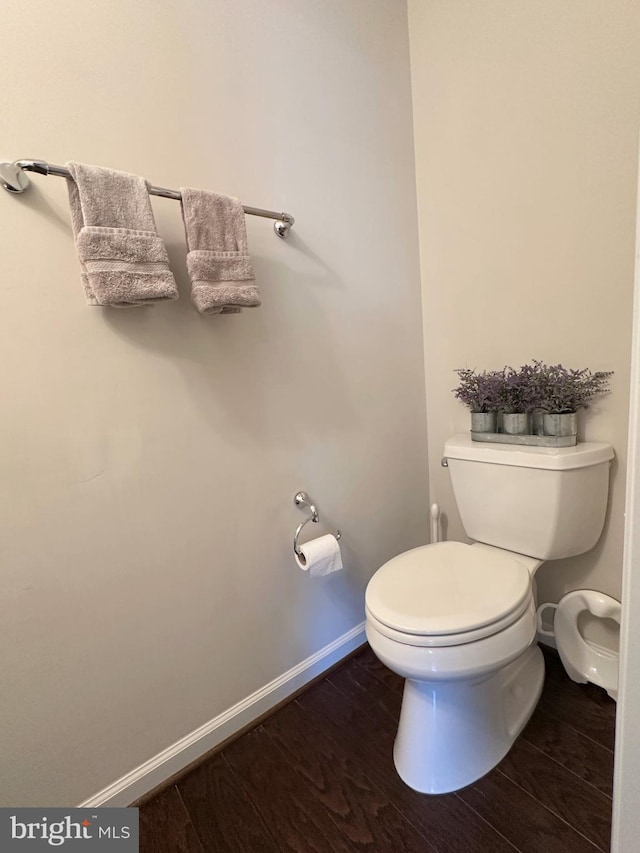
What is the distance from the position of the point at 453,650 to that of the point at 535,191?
4.29 feet

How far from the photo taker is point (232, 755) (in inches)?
45.2

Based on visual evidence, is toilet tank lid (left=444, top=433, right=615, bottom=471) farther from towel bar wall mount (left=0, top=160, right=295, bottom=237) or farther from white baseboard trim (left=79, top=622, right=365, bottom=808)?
towel bar wall mount (left=0, top=160, right=295, bottom=237)

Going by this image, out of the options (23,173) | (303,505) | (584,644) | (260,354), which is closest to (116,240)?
(23,173)

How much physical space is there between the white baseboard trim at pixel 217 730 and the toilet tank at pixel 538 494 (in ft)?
2.26

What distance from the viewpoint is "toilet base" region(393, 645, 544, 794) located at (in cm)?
101

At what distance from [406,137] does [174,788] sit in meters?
2.21

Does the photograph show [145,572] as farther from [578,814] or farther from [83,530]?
[578,814]

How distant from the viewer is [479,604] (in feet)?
3.06

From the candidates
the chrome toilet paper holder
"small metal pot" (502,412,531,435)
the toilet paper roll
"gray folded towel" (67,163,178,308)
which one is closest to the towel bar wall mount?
"gray folded towel" (67,163,178,308)

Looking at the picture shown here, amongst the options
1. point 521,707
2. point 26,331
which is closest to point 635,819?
point 521,707

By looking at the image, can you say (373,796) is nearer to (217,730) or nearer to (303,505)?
(217,730)

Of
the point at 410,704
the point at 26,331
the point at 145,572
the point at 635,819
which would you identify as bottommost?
the point at 410,704

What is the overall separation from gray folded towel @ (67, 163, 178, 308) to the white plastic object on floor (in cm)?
148

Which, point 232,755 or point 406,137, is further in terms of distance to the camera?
point 406,137
